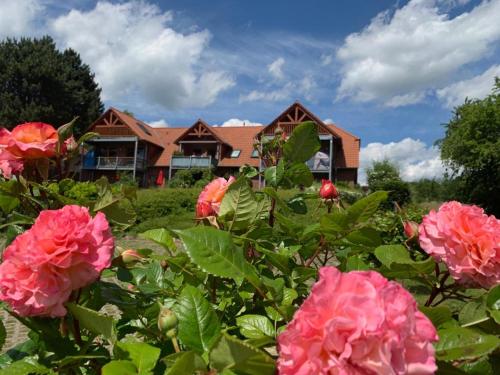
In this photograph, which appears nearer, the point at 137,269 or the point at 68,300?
the point at 68,300

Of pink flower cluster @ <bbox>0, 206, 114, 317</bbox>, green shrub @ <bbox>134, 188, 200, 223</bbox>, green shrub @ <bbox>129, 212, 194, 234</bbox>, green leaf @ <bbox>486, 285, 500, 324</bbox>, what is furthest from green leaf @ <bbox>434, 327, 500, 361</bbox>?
green shrub @ <bbox>134, 188, 200, 223</bbox>

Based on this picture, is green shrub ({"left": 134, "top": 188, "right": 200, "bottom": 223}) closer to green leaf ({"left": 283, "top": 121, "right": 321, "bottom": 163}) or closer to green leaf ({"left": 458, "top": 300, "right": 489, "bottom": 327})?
green leaf ({"left": 283, "top": 121, "right": 321, "bottom": 163})

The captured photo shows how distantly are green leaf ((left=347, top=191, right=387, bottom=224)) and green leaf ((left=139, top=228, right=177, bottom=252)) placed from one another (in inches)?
15.8

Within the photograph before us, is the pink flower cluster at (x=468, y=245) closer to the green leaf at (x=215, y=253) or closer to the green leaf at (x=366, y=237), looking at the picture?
the green leaf at (x=366, y=237)

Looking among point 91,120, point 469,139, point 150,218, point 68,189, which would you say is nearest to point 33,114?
point 91,120

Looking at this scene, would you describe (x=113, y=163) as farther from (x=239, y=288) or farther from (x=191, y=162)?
(x=239, y=288)

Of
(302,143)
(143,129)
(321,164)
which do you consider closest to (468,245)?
(302,143)

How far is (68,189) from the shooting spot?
0.97 metres

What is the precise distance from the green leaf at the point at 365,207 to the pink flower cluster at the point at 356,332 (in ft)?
0.95

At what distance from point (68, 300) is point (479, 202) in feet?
79.1

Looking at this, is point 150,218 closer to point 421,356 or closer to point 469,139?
point 421,356

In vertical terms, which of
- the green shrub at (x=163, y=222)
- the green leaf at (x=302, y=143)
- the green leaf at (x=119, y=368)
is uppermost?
the green leaf at (x=302, y=143)

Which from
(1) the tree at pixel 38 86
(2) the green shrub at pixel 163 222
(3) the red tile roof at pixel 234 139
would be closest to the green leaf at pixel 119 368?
(2) the green shrub at pixel 163 222

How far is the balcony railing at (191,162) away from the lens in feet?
78.9
